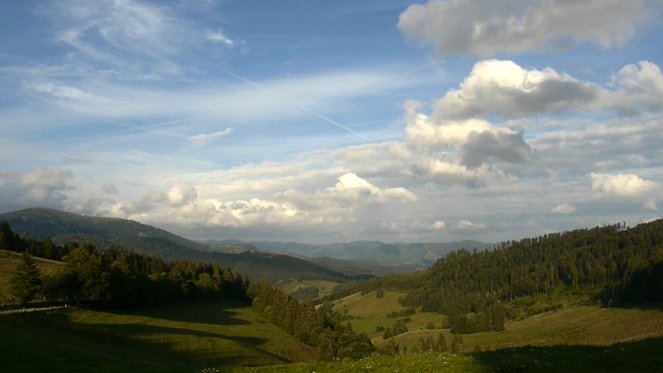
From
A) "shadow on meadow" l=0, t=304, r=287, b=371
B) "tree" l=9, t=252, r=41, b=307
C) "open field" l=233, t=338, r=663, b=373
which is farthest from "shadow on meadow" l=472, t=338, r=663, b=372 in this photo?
"tree" l=9, t=252, r=41, b=307

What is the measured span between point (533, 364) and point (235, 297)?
161694 millimetres

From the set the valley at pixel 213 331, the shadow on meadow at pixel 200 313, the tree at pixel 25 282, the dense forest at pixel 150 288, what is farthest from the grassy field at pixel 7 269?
the shadow on meadow at pixel 200 313

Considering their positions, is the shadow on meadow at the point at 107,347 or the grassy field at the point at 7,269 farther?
the grassy field at the point at 7,269

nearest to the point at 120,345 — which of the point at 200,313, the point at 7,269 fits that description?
the point at 200,313

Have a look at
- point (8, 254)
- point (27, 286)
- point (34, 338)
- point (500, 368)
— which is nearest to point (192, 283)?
point (8, 254)

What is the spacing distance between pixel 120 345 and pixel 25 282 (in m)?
37.6

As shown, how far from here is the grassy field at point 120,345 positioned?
38.7 meters

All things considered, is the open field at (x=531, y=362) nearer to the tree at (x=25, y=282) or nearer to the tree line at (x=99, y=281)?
the tree at (x=25, y=282)

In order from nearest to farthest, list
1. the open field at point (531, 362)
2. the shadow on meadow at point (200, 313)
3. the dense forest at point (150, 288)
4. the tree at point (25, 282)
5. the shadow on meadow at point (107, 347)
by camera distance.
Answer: the open field at point (531, 362)
the shadow on meadow at point (107, 347)
the tree at point (25, 282)
the dense forest at point (150, 288)
the shadow on meadow at point (200, 313)

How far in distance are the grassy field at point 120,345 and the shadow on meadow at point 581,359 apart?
2381 cm

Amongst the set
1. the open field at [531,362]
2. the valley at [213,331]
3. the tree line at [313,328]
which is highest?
the open field at [531,362]

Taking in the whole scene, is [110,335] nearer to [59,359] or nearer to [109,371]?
[59,359]

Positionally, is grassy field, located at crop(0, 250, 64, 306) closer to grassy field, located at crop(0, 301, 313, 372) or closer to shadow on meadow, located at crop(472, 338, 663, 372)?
grassy field, located at crop(0, 301, 313, 372)

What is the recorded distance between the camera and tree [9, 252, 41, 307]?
282 ft
